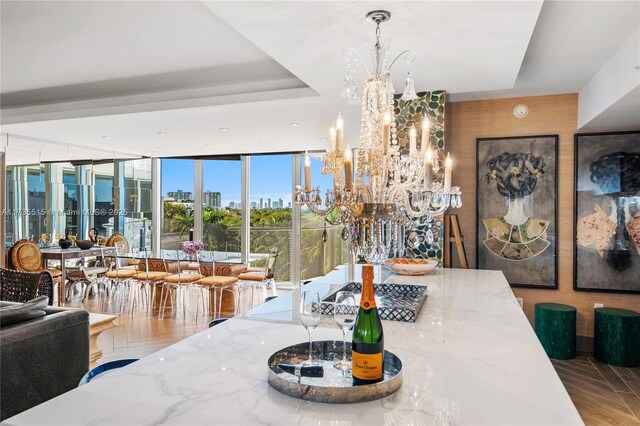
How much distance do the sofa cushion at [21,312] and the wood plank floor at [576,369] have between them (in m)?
1.23

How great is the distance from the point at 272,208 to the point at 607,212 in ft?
17.8

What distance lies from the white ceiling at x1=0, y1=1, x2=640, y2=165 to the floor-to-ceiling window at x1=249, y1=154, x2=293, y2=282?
2.41m

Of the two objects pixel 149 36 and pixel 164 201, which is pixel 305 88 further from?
pixel 164 201

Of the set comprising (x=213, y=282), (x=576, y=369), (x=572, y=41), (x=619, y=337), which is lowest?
(x=576, y=369)

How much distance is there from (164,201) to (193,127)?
3981mm

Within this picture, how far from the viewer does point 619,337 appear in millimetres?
3750

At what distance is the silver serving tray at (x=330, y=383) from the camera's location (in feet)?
3.57

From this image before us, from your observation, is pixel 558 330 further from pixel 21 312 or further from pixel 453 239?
pixel 21 312

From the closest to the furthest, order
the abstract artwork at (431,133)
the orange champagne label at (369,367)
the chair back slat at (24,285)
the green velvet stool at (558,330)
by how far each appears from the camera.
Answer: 1. the orange champagne label at (369,367)
2. the chair back slat at (24,285)
3. the abstract artwork at (431,133)
4. the green velvet stool at (558,330)

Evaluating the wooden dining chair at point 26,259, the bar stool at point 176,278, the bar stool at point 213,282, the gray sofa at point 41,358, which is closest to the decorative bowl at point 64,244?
the wooden dining chair at point 26,259

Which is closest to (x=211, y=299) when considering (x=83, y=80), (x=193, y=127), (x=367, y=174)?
(x=193, y=127)

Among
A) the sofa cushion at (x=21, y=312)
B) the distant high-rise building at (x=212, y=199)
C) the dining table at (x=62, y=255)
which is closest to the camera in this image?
the sofa cushion at (x=21, y=312)

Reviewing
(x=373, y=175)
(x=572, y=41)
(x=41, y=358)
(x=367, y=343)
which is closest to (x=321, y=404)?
(x=367, y=343)

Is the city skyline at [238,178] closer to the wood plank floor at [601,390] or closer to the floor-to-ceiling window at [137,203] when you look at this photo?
the floor-to-ceiling window at [137,203]
